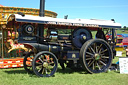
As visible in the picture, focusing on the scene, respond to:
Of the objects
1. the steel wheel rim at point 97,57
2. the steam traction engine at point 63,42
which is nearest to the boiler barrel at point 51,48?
the steam traction engine at point 63,42

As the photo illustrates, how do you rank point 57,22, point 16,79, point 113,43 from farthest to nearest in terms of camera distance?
point 113,43, point 57,22, point 16,79

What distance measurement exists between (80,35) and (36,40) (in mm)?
1831

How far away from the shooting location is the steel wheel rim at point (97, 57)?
751 cm

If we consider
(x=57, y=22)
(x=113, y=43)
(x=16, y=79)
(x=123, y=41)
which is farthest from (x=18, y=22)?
(x=123, y=41)

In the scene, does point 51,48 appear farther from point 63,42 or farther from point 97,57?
point 97,57

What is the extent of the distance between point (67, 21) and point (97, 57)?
1.86m

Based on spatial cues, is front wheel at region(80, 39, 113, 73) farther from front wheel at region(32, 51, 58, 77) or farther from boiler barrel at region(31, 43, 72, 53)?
front wheel at region(32, 51, 58, 77)

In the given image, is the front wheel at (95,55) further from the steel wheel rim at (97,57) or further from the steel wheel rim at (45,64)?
the steel wheel rim at (45,64)

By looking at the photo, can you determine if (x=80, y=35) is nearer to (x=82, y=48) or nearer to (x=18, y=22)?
(x=82, y=48)

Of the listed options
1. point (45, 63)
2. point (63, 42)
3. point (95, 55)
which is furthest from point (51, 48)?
point (95, 55)

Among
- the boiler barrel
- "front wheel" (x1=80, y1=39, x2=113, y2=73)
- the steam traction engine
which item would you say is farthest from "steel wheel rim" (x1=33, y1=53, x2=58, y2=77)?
"front wheel" (x1=80, y1=39, x2=113, y2=73)

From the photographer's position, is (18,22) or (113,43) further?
(113,43)

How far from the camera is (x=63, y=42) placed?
25.4ft

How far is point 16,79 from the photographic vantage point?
6441 mm
